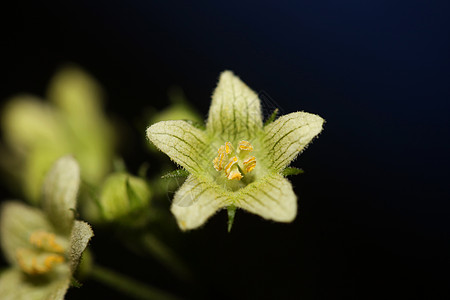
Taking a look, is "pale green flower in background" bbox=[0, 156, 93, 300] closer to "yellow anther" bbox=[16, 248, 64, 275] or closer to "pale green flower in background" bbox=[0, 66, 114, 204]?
"yellow anther" bbox=[16, 248, 64, 275]

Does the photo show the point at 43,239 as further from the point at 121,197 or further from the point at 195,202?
the point at 195,202

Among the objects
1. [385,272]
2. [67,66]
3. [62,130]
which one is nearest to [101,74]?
[67,66]

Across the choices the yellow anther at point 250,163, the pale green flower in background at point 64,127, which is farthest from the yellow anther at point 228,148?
the pale green flower in background at point 64,127

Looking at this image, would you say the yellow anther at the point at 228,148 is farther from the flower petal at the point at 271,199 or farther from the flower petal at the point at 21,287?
the flower petal at the point at 21,287

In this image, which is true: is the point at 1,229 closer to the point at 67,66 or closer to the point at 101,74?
the point at 67,66

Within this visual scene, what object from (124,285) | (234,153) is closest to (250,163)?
(234,153)

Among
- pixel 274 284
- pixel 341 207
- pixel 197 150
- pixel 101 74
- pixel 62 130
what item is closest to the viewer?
pixel 197 150

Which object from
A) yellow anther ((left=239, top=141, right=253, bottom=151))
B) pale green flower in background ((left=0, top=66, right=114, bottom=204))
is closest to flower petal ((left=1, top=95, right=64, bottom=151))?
pale green flower in background ((left=0, top=66, right=114, bottom=204))
